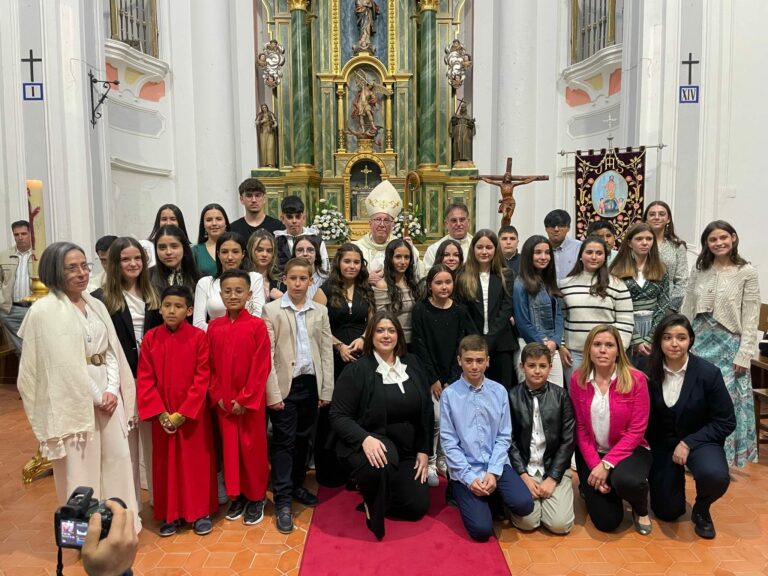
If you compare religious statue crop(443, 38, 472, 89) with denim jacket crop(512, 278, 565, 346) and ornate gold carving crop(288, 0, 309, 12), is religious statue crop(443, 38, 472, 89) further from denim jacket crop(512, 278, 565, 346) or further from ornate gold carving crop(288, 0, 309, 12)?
denim jacket crop(512, 278, 565, 346)

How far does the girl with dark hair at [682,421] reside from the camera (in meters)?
3.63

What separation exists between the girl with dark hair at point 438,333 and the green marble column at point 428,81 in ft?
22.2

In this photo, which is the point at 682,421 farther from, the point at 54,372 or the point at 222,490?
the point at 54,372

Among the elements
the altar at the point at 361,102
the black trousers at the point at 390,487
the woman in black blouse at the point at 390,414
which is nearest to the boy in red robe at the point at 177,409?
the woman in black blouse at the point at 390,414

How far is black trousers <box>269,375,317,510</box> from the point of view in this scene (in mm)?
3771

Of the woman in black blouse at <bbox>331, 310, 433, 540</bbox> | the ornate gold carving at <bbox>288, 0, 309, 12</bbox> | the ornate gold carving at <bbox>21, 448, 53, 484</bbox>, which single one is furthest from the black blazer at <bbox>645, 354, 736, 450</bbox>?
the ornate gold carving at <bbox>288, 0, 309, 12</bbox>

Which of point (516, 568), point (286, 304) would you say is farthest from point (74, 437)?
point (516, 568)

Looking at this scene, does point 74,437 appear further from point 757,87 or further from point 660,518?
point 757,87

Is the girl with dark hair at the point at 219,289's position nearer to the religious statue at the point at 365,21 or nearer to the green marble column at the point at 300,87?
the green marble column at the point at 300,87

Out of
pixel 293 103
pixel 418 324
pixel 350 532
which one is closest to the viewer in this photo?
pixel 350 532

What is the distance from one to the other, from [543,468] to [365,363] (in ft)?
4.28

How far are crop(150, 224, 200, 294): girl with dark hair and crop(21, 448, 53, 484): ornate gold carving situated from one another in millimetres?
1700

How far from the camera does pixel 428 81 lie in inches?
415

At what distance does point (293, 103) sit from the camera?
1050cm
